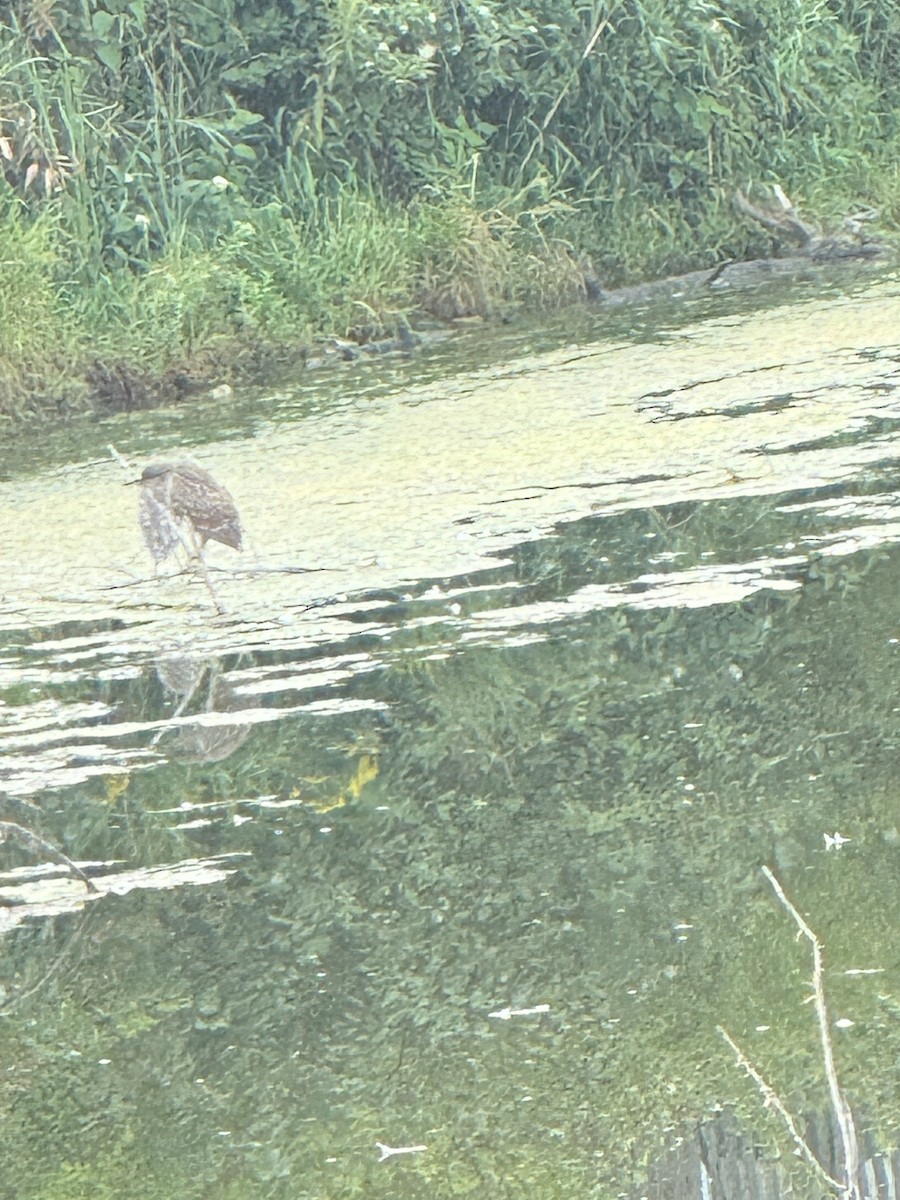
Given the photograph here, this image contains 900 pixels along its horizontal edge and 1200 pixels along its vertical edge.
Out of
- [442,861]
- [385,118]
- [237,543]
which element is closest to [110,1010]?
[442,861]

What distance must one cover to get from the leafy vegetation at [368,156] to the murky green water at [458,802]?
142 cm

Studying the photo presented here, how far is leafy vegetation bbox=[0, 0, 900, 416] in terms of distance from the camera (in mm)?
5918

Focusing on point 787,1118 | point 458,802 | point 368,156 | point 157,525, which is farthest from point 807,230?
point 787,1118

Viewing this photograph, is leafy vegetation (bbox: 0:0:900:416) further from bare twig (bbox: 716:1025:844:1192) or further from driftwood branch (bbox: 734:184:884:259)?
bare twig (bbox: 716:1025:844:1192)

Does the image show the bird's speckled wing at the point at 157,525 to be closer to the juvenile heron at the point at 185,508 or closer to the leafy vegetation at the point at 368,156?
the juvenile heron at the point at 185,508

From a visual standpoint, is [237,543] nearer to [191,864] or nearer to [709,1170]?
[191,864]

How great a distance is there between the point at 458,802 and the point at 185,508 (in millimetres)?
1208

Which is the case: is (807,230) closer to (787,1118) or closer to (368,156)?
(368,156)

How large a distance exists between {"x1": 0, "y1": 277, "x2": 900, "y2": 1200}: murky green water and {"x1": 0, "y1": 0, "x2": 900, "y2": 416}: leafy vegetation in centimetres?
142

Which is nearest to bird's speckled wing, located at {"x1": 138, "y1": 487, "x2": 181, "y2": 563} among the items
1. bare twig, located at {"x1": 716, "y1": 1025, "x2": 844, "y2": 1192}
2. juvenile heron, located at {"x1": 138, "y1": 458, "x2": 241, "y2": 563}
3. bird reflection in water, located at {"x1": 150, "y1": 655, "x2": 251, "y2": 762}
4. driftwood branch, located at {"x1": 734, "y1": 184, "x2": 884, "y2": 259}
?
juvenile heron, located at {"x1": 138, "y1": 458, "x2": 241, "y2": 563}

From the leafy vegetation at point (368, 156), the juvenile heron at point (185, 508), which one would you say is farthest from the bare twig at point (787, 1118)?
the leafy vegetation at point (368, 156)

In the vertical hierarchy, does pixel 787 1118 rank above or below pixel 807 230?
above

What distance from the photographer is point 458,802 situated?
2574mm

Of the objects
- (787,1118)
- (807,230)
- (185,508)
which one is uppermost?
(787,1118)
